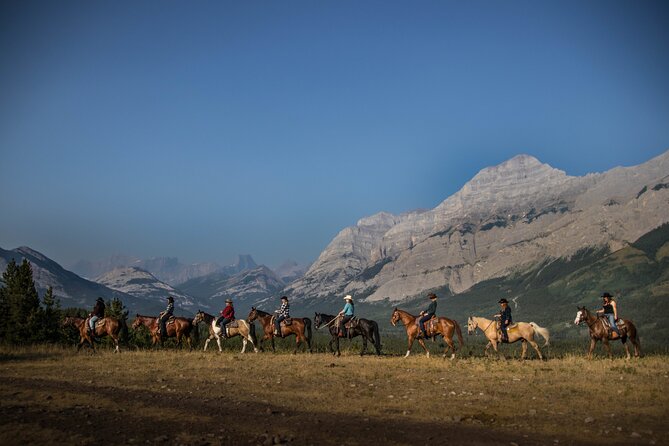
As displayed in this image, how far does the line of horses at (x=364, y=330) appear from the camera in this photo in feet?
105

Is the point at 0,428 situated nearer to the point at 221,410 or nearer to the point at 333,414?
the point at 221,410

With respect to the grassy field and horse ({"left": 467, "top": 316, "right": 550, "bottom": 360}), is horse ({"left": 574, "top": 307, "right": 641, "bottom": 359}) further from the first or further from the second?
horse ({"left": 467, "top": 316, "right": 550, "bottom": 360})

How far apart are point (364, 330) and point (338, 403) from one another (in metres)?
16.8

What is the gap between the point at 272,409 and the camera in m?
17.6

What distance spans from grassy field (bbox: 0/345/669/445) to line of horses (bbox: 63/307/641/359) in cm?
269

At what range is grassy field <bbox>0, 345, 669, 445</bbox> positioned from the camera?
47.5ft

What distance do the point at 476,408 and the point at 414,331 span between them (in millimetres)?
16760

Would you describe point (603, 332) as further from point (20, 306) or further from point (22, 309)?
point (20, 306)

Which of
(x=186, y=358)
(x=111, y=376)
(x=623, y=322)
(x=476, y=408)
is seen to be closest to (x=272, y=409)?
(x=476, y=408)

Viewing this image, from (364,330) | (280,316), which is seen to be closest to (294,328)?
(280,316)

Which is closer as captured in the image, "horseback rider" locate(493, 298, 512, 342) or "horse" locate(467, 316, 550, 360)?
"horse" locate(467, 316, 550, 360)

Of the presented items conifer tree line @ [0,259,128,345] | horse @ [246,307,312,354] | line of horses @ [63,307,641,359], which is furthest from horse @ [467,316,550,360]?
conifer tree line @ [0,259,128,345]

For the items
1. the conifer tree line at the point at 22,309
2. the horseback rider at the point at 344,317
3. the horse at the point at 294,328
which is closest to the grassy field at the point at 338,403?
the horseback rider at the point at 344,317

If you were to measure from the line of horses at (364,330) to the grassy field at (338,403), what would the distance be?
2691 millimetres
